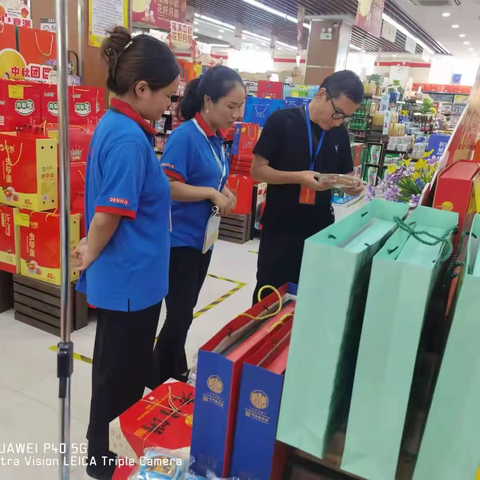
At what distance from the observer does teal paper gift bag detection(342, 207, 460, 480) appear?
0.67 metres

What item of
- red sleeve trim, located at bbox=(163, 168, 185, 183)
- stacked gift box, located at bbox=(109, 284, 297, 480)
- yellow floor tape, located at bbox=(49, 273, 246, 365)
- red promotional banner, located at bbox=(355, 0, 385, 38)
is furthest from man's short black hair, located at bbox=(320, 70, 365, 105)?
red promotional banner, located at bbox=(355, 0, 385, 38)

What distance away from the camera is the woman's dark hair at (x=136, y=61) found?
5.17 feet

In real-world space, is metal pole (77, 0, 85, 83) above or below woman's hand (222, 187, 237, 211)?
above

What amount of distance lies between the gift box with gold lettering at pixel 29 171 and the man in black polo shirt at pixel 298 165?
149cm

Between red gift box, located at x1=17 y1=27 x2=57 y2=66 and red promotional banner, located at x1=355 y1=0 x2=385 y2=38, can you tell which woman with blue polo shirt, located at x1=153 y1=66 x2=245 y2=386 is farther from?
red promotional banner, located at x1=355 y1=0 x2=385 y2=38

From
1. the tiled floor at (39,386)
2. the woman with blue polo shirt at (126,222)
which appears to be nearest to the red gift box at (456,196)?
the woman with blue polo shirt at (126,222)

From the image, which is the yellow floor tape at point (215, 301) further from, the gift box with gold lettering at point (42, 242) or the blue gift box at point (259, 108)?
the blue gift box at point (259, 108)

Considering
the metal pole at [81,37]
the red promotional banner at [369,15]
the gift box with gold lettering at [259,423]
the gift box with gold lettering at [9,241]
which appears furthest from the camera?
the red promotional banner at [369,15]

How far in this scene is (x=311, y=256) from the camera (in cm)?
71

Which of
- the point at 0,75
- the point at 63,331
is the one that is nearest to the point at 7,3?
the point at 0,75

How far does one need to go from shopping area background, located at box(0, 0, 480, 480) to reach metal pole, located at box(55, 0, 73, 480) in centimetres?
13

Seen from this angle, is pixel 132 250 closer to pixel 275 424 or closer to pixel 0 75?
pixel 275 424

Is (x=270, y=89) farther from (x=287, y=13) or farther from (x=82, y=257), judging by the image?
(x=82, y=257)

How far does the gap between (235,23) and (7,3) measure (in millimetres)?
14088
